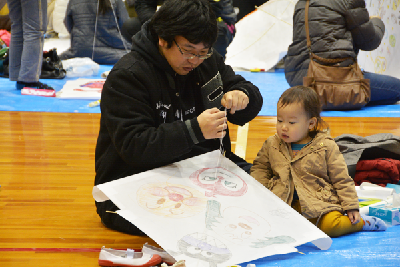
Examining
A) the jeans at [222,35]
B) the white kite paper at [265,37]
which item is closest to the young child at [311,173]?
the jeans at [222,35]

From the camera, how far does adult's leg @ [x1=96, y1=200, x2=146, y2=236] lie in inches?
63.9

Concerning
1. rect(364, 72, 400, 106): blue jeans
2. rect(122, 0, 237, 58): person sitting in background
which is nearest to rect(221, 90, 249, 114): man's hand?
rect(364, 72, 400, 106): blue jeans

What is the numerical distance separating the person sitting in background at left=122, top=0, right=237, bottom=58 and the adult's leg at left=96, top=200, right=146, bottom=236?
2566 millimetres

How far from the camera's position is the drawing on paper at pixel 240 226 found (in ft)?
4.69

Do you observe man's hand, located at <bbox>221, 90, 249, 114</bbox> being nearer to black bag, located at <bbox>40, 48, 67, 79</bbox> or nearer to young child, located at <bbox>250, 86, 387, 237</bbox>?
young child, located at <bbox>250, 86, 387, 237</bbox>

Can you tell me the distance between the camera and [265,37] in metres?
5.49

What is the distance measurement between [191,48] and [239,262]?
2.21ft

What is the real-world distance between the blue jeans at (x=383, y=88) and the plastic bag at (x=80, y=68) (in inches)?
110

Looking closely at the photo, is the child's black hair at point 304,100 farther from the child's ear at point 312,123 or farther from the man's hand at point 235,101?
the man's hand at point 235,101

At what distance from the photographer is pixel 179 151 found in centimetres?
151

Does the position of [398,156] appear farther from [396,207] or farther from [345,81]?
[345,81]

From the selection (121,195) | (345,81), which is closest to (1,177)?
(121,195)

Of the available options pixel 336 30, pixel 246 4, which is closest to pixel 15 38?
pixel 336 30

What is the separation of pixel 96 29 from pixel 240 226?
183 inches
